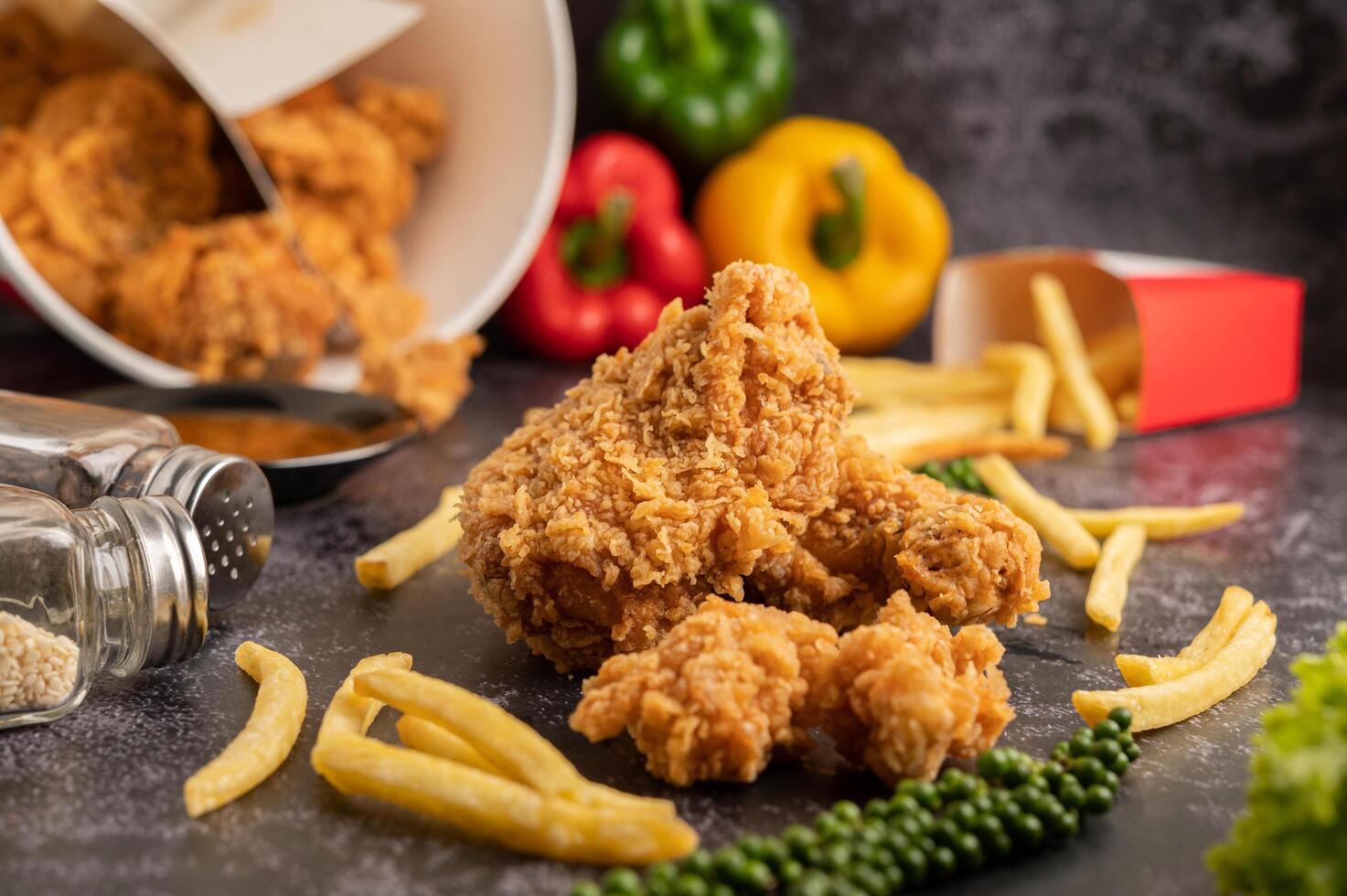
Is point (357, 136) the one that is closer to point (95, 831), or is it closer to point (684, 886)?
point (95, 831)

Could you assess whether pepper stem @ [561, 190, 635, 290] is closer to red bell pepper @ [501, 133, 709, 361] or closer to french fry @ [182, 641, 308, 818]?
red bell pepper @ [501, 133, 709, 361]

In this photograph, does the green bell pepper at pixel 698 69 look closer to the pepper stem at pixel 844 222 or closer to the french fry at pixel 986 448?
the pepper stem at pixel 844 222

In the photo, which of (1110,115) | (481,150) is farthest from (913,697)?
(1110,115)

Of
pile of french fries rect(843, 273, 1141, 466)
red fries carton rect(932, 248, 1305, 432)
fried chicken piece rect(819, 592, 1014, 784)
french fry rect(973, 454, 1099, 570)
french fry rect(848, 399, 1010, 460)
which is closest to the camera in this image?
fried chicken piece rect(819, 592, 1014, 784)

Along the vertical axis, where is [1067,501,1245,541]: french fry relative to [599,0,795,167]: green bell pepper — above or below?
below

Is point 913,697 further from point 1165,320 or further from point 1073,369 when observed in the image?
point 1165,320

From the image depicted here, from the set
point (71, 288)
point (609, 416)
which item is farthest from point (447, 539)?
point (71, 288)

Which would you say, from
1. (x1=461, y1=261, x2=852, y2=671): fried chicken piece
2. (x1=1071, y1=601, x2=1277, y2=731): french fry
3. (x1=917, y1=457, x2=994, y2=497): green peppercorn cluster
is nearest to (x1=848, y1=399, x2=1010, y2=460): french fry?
(x1=917, y1=457, x2=994, y2=497): green peppercorn cluster
